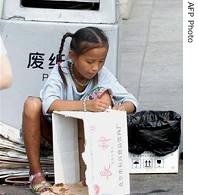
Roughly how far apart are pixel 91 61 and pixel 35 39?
2.20ft

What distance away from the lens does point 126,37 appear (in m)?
7.64

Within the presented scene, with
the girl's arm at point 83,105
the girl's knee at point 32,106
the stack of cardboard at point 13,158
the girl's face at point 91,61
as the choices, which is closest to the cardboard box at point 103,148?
the girl's arm at point 83,105

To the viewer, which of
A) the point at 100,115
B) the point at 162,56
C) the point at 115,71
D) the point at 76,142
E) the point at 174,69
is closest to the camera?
the point at 100,115

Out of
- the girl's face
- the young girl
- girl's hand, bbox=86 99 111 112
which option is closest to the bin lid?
the young girl

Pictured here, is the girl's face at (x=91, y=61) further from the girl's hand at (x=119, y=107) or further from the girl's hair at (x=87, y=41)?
the girl's hand at (x=119, y=107)

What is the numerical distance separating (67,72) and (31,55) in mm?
461

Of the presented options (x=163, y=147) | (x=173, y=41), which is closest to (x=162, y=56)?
(x=173, y=41)

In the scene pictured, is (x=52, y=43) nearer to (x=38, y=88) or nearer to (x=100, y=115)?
(x=38, y=88)

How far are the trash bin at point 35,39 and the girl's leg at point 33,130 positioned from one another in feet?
1.45

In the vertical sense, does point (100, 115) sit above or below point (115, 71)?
below

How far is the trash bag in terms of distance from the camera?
174 inches

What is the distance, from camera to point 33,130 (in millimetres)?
3840

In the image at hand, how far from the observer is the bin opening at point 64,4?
451 cm

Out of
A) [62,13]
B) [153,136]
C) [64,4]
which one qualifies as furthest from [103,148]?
[64,4]
